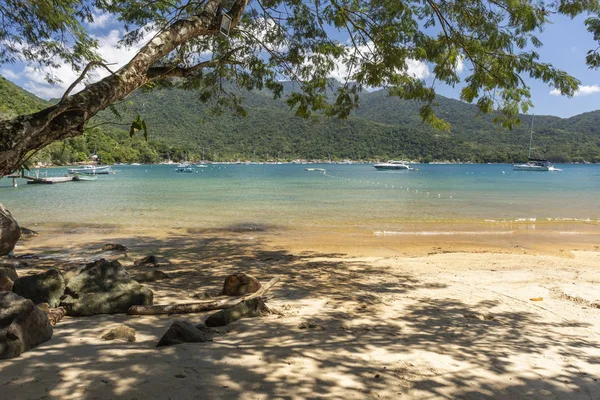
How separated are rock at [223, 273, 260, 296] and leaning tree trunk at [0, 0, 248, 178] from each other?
2626 millimetres

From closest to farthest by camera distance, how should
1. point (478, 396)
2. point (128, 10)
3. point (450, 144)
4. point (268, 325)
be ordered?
1. point (478, 396)
2. point (268, 325)
3. point (128, 10)
4. point (450, 144)

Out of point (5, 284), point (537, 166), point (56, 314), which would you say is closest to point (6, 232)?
point (5, 284)

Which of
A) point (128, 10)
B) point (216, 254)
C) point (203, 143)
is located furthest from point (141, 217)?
A: point (203, 143)

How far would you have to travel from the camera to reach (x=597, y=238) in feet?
39.0

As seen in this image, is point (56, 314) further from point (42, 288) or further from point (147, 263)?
point (147, 263)

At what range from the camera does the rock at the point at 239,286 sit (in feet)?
16.1

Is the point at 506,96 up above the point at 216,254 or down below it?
above

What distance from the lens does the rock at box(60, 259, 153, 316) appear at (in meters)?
3.93

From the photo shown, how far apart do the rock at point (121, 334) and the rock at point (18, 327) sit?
45 centimetres

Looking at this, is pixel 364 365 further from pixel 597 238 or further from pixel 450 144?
pixel 450 144

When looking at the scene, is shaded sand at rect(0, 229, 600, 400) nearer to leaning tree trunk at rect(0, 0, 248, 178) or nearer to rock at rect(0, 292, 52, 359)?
rock at rect(0, 292, 52, 359)

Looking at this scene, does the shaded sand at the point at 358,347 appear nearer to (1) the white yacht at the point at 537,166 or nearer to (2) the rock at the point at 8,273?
(2) the rock at the point at 8,273

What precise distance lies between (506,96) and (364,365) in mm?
5444

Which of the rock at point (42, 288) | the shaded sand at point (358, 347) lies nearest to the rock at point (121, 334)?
the shaded sand at point (358, 347)
